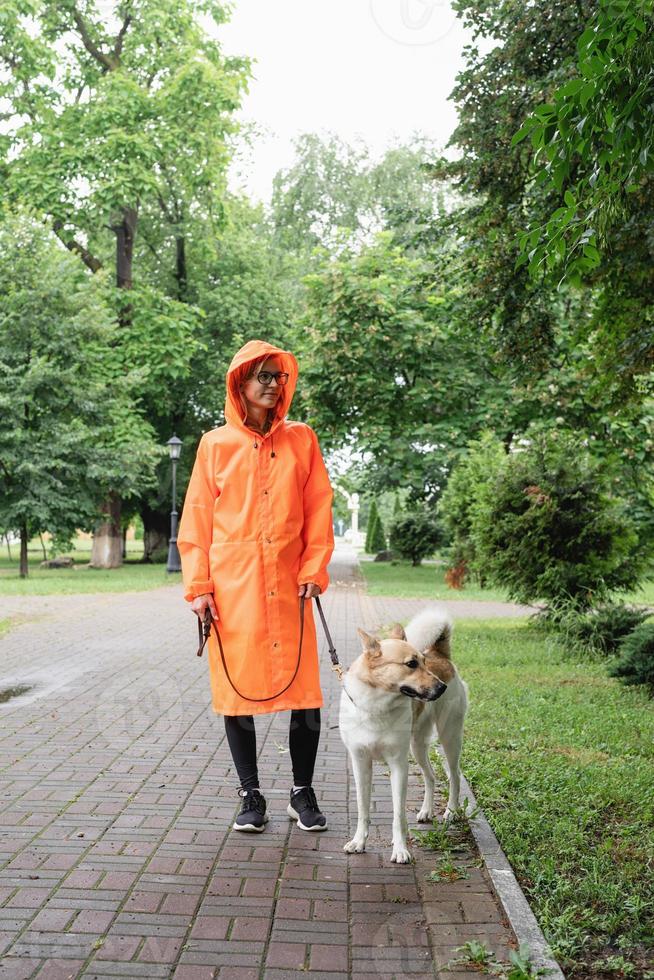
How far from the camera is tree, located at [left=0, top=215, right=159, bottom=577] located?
24.3 metres

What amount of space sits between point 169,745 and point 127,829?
1852mm

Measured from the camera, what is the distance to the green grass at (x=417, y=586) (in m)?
20.9

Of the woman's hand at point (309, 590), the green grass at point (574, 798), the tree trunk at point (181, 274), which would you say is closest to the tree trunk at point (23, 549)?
the tree trunk at point (181, 274)

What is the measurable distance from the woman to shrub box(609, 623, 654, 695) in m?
4.81

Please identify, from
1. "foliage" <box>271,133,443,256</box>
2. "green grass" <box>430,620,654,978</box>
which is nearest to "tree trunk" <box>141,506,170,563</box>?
"foliage" <box>271,133,443,256</box>

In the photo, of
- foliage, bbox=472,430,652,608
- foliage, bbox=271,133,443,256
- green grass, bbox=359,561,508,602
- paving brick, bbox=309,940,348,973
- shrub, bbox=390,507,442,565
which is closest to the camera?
paving brick, bbox=309,940,348,973

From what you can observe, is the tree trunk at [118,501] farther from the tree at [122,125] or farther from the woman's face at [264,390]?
the woman's face at [264,390]

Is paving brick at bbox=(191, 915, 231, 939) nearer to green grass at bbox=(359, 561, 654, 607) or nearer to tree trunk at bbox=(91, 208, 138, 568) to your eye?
green grass at bbox=(359, 561, 654, 607)

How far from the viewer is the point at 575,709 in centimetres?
786

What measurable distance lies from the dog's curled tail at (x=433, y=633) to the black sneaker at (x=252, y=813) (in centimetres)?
113

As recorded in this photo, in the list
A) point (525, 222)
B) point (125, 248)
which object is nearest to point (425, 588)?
point (525, 222)

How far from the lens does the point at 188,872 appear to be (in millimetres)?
4160

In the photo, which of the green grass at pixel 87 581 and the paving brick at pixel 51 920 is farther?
the green grass at pixel 87 581

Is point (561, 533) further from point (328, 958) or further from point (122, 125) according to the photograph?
point (122, 125)
